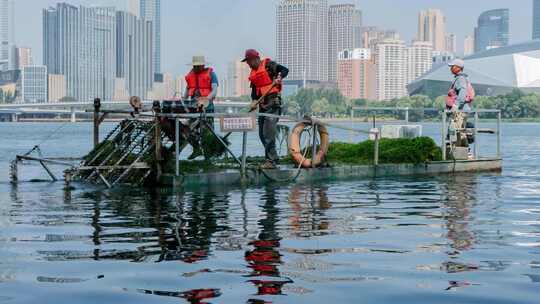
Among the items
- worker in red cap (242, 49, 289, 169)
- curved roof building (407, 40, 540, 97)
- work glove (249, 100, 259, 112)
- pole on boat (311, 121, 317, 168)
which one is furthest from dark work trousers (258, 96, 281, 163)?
curved roof building (407, 40, 540, 97)

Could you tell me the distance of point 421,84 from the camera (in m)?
173

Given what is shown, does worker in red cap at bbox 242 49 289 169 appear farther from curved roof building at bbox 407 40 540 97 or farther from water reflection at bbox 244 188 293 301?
curved roof building at bbox 407 40 540 97

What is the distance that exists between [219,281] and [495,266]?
7.16 feet

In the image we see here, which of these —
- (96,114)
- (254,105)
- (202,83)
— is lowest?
(96,114)

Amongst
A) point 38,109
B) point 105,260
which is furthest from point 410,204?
point 38,109

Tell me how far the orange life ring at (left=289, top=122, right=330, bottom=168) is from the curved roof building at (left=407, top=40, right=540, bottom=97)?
140999 mm

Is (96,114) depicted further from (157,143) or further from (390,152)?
Result: (390,152)

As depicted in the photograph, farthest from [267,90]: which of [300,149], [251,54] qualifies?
[300,149]

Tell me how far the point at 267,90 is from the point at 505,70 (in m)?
149

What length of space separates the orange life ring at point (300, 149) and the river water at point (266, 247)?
2.52 meters

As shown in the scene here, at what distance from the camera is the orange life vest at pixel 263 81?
15.8m

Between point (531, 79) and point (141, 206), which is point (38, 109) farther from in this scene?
point (141, 206)

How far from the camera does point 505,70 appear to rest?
15938 centimetres

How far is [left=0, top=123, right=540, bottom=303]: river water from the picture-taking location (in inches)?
250
